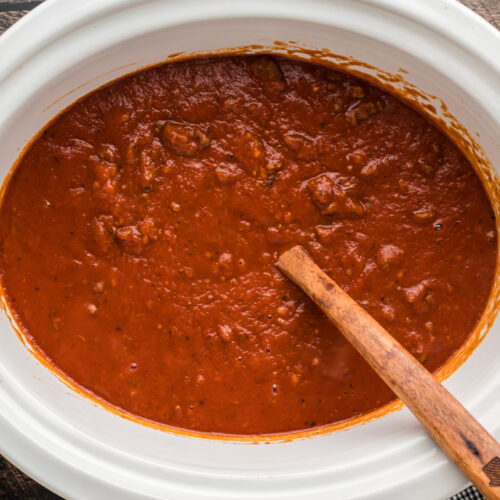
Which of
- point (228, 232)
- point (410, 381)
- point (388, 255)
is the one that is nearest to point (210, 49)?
point (228, 232)

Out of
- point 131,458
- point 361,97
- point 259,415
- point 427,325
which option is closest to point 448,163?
point 361,97

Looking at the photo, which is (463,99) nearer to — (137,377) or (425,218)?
(425,218)

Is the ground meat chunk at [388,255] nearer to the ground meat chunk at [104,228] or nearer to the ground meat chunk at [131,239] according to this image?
the ground meat chunk at [131,239]

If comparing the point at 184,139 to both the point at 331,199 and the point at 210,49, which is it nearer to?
the point at 210,49

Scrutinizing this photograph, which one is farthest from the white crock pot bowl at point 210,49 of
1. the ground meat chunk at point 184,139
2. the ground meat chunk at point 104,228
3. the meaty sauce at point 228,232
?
the ground meat chunk at point 104,228

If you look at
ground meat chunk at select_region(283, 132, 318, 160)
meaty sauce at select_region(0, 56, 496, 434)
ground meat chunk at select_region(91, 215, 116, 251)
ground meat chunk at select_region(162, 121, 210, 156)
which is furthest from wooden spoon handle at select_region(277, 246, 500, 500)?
ground meat chunk at select_region(91, 215, 116, 251)
